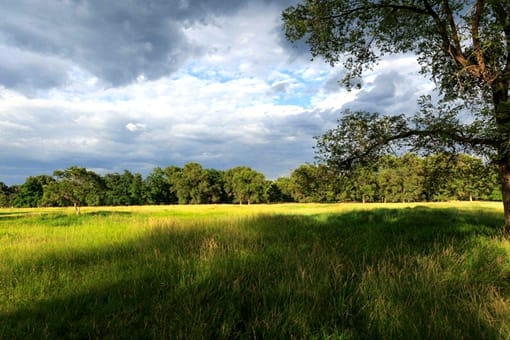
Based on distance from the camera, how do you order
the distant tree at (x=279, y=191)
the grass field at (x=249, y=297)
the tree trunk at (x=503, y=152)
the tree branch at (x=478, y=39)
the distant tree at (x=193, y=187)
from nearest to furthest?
the grass field at (x=249, y=297)
the tree branch at (x=478, y=39)
the tree trunk at (x=503, y=152)
the distant tree at (x=193, y=187)
the distant tree at (x=279, y=191)

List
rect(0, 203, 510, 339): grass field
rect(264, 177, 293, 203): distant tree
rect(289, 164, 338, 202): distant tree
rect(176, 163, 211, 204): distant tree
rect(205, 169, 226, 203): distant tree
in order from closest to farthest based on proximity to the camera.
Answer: rect(0, 203, 510, 339): grass field → rect(289, 164, 338, 202): distant tree → rect(176, 163, 211, 204): distant tree → rect(205, 169, 226, 203): distant tree → rect(264, 177, 293, 203): distant tree

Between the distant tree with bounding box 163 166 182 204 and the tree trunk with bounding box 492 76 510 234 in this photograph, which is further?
the distant tree with bounding box 163 166 182 204

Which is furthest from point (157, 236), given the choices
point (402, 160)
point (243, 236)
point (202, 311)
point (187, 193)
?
point (187, 193)

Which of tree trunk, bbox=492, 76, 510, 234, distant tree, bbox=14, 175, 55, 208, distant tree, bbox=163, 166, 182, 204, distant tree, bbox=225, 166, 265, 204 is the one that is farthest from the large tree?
distant tree, bbox=14, 175, 55, 208

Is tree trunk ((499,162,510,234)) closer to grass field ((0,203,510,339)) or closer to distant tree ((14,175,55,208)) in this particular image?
grass field ((0,203,510,339))

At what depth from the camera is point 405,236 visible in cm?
941

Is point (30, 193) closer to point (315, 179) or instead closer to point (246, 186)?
point (246, 186)

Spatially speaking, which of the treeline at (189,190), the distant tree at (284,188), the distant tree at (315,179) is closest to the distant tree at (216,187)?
the treeline at (189,190)

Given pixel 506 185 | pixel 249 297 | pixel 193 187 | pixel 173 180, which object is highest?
pixel 173 180

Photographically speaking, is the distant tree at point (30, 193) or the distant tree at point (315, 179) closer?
the distant tree at point (315, 179)

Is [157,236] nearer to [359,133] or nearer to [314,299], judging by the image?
[314,299]

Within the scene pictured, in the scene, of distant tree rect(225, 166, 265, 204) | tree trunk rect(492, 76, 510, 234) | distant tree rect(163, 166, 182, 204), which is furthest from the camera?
distant tree rect(163, 166, 182, 204)

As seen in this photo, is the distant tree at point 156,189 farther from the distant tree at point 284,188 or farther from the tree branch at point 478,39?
the tree branch at point 478,39

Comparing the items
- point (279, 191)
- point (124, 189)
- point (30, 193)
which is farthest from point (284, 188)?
point (30, 193)
